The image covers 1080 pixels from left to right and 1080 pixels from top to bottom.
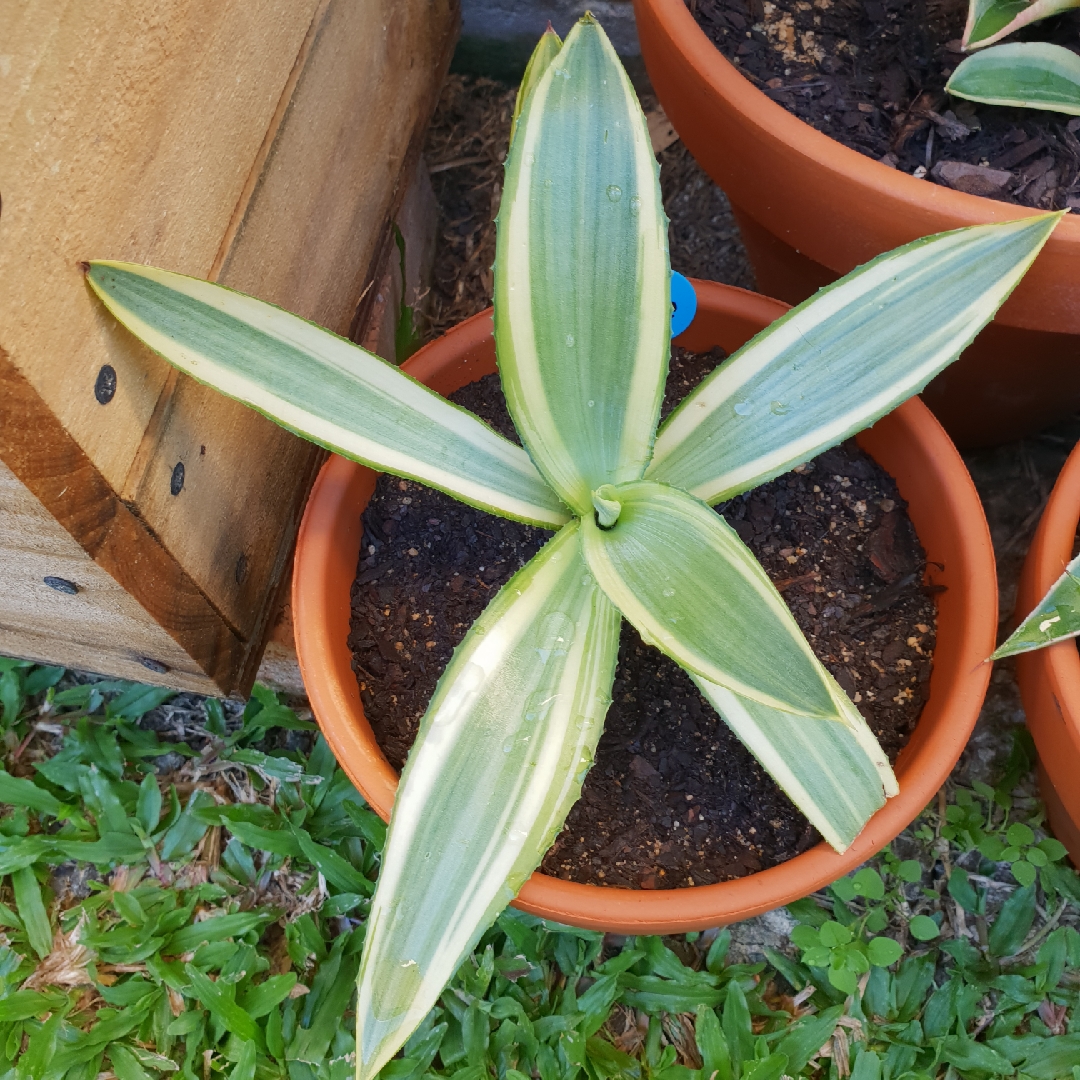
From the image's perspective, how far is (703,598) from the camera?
0.60 meters

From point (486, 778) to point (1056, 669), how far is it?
1.65 feet

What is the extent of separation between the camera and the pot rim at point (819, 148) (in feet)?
2.61

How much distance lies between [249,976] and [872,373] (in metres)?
0.91

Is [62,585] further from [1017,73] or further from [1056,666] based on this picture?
[1017,73]

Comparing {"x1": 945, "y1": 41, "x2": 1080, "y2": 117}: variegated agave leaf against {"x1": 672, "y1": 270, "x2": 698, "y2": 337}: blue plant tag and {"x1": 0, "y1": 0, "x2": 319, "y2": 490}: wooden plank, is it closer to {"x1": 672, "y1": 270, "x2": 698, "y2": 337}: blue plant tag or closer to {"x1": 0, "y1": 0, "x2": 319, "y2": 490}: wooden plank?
{"x1": 672, "y1": 270, "x2": 698, "y2": 337}: blue plant tag

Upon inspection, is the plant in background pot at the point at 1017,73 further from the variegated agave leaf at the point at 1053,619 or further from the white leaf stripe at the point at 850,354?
the variegated agave leaf at the point at 1053,619

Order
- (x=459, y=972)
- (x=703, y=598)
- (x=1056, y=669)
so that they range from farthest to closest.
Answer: (x=459, y=972)
(x=1056, y=669)
(x=703, y=598)

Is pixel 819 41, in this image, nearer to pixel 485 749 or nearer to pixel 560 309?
pixel 560 309

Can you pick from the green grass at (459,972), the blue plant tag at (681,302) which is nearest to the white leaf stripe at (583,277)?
the blue plant tag at (681,302)

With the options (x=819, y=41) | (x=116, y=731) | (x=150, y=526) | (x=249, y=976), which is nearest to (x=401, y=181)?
(x=819, y=41)

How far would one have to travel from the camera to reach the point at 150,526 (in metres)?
0.75

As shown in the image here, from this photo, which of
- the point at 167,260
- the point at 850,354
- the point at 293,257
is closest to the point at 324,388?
the point at 167,260

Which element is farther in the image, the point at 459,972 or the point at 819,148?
the point at 459,972

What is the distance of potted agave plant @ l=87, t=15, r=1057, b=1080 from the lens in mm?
625
